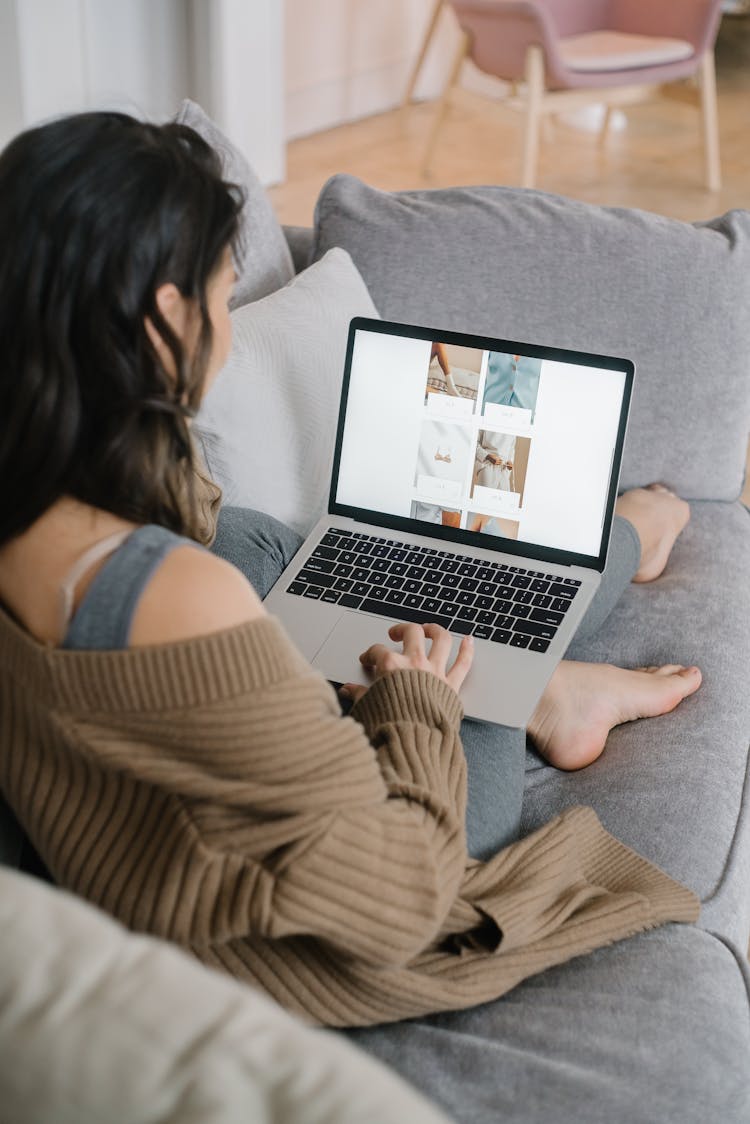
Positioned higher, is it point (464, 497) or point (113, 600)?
point (113, 600)

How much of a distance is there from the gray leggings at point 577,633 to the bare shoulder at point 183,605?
0.42 m

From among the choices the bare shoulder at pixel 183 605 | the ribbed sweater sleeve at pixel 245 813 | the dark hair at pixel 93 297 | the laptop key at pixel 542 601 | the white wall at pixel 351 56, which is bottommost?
the white wall at pixel 351 56

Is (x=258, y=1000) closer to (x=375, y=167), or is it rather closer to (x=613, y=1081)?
(x=613, y=1081)

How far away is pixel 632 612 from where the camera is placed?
1623 mm

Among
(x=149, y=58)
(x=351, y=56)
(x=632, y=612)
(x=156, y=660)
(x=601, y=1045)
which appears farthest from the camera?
(x=351, y=56)

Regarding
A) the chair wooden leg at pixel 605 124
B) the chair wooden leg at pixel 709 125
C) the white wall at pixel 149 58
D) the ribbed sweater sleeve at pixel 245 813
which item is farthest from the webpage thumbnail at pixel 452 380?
the chair wooden leg at pixel 605 124

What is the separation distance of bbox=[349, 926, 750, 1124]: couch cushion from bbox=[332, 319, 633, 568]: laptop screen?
1.66 ft

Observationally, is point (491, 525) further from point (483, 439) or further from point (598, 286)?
point (598, 286)

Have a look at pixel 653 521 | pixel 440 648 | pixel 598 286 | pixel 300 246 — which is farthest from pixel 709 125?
pixel 440 648

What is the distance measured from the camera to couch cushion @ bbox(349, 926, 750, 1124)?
0.94 m

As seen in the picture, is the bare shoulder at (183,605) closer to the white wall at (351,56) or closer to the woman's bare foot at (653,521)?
the woman's bare foot at (653,521)

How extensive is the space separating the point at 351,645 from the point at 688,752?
38cm

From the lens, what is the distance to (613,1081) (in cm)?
96

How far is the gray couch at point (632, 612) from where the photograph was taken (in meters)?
0.98
